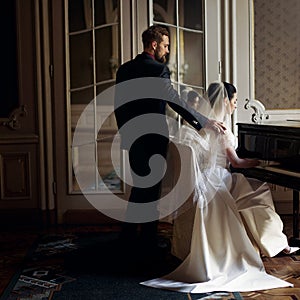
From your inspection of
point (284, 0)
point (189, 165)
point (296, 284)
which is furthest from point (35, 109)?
point (296, 284)

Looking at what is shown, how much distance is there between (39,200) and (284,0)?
2.58 meters

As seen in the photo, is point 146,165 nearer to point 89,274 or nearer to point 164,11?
point 89,274

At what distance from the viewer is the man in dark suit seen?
3322 millimetres

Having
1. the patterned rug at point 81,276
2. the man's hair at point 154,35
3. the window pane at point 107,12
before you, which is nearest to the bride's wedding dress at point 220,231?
the patterned rug at point 81,276

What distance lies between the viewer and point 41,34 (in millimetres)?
4453

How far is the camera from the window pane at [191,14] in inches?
177

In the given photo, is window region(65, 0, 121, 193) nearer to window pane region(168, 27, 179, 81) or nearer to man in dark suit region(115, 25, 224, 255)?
window pane region(168, 27, 179, 81)

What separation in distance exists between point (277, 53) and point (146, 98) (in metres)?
1.76

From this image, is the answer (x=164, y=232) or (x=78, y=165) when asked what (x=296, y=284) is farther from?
(x=78, y=165)

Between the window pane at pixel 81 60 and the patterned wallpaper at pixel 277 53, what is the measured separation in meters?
1.36

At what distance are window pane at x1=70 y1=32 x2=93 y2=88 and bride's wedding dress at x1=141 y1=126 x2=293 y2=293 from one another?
1.50 metres

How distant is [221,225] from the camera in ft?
10.00

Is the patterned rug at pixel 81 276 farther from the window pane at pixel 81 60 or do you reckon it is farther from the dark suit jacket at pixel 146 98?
the window pane at pixel 81 60

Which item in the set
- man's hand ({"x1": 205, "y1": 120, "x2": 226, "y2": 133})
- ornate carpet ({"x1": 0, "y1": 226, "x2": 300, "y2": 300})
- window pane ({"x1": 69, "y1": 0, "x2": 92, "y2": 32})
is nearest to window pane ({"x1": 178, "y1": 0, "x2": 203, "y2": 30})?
window pane ({"x1": 69, "y1": 0, "x2": 92, "y2": 32})
